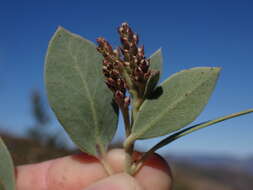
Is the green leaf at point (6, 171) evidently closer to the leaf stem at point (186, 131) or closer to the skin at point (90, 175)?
the skin at point (90, 175)

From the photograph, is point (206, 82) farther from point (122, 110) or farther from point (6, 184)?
point (6, 184)

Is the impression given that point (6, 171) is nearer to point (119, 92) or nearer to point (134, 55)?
point (119, 92)

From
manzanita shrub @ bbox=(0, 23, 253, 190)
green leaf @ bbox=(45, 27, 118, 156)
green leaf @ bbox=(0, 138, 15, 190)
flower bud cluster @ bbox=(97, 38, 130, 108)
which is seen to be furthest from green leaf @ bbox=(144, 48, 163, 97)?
green leaf @ bbox=(0, 138, 15, 190)

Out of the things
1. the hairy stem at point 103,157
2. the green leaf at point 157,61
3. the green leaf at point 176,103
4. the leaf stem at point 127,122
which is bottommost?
the hairy stem at point 103,157

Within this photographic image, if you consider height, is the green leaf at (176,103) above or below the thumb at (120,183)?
above

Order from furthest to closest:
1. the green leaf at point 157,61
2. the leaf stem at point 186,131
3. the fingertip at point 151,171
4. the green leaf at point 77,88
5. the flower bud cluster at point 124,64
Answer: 1. the fingertip at point 151,171
2. the green leaf at point 157,61
3. the green leaf at point 77,88
4. the flower bud cluster at point 124,64
5. the leaf stem at point 186,131

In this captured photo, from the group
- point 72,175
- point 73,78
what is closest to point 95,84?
point 73,78

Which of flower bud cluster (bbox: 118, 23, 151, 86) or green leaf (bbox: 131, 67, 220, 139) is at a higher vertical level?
flower bud cluster (bbox: 118, 23, 151, 86)

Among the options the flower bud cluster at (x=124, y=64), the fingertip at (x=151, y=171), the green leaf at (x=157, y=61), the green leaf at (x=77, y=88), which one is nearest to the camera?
the flower bud cluster at (x=124, y=64)

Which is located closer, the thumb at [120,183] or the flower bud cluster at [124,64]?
the flower bud cluster at [124,64]

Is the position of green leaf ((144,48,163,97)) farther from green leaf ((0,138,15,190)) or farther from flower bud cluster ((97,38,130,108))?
green leaf ((0,138,15,190))

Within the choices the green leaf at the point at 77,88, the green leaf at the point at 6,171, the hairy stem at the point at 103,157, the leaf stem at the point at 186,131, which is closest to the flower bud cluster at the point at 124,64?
the green leaf at the point at 77,88
